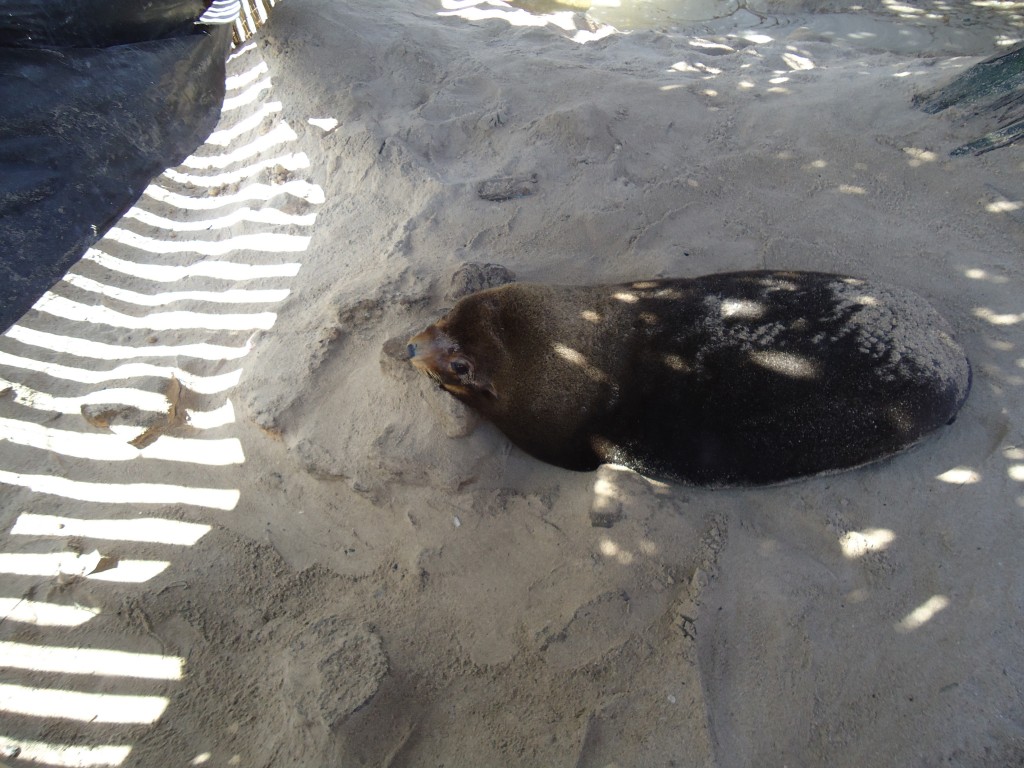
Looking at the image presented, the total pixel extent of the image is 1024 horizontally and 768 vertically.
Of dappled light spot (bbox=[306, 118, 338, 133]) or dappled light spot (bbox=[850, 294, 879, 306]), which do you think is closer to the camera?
dappled light spot (bbox=[850, 294, 879, 306])

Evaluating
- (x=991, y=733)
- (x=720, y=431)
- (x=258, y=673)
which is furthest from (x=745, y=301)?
(x=258, y=673)

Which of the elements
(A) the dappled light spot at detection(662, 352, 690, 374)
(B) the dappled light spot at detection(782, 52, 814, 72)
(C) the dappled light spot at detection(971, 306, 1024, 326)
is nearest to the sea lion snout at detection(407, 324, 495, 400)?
(A) the dappled light spot at detection(662, 352, 690, 374)

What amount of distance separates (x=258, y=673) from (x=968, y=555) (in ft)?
10.3

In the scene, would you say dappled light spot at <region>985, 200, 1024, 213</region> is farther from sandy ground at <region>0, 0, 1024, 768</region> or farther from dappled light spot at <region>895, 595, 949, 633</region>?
dappled light spot at <region>895, 595, 949, 633</region>

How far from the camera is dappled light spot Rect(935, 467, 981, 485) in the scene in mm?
2562

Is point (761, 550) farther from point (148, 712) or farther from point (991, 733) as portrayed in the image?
point (148, 712)

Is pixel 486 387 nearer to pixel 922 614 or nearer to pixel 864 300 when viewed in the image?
pixel 864 300

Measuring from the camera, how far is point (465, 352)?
116 inches

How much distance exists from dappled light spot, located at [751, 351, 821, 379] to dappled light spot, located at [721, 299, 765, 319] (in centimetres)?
23

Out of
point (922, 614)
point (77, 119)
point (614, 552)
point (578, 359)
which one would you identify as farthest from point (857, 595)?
point (77, 119)

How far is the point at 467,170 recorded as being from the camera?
13.4 feet

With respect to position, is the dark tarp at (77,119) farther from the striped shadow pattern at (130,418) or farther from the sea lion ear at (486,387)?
the sea lion ear at (486,387)

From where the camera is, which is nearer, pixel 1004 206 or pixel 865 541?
pixel 865 541

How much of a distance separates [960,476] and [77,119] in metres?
4.45
